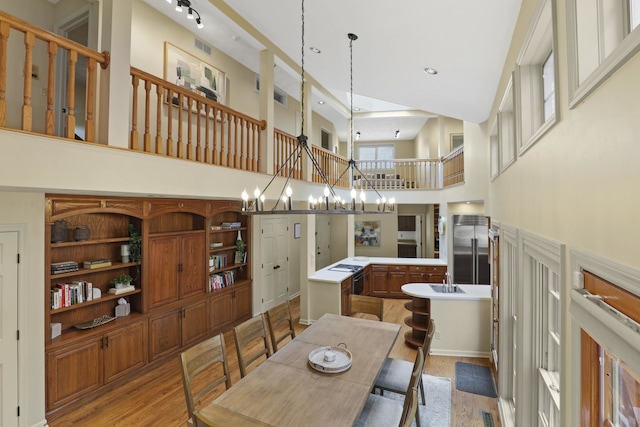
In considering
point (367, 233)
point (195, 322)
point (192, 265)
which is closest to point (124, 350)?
point (195, 322)

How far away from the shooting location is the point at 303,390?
7.80ft

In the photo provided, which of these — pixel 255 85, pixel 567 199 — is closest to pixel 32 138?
pixel 567 199

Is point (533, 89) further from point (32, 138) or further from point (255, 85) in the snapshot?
point (255, 85)

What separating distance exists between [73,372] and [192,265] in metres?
1.95

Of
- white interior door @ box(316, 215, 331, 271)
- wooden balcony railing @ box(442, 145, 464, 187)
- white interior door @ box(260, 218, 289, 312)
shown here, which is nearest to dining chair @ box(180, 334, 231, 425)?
white interior door @ box(260, 218, 289, 312)

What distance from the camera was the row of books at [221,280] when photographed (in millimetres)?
5457

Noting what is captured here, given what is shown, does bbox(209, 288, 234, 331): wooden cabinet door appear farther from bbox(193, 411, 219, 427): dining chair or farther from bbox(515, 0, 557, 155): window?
bbox(515, 0, 557, 155): window

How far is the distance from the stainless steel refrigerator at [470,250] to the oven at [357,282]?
2168 millimetres

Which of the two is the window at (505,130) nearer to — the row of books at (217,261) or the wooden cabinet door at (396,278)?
the row of books at (217,261)

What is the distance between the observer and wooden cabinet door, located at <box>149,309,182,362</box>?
437 cm

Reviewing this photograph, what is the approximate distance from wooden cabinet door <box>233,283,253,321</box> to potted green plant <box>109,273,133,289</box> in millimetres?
1973

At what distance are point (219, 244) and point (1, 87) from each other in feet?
12.9

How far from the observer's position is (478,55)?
9.59 feet

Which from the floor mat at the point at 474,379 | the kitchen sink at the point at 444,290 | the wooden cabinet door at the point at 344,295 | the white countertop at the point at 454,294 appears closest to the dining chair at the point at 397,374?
the floor mat at the point at 474,379
